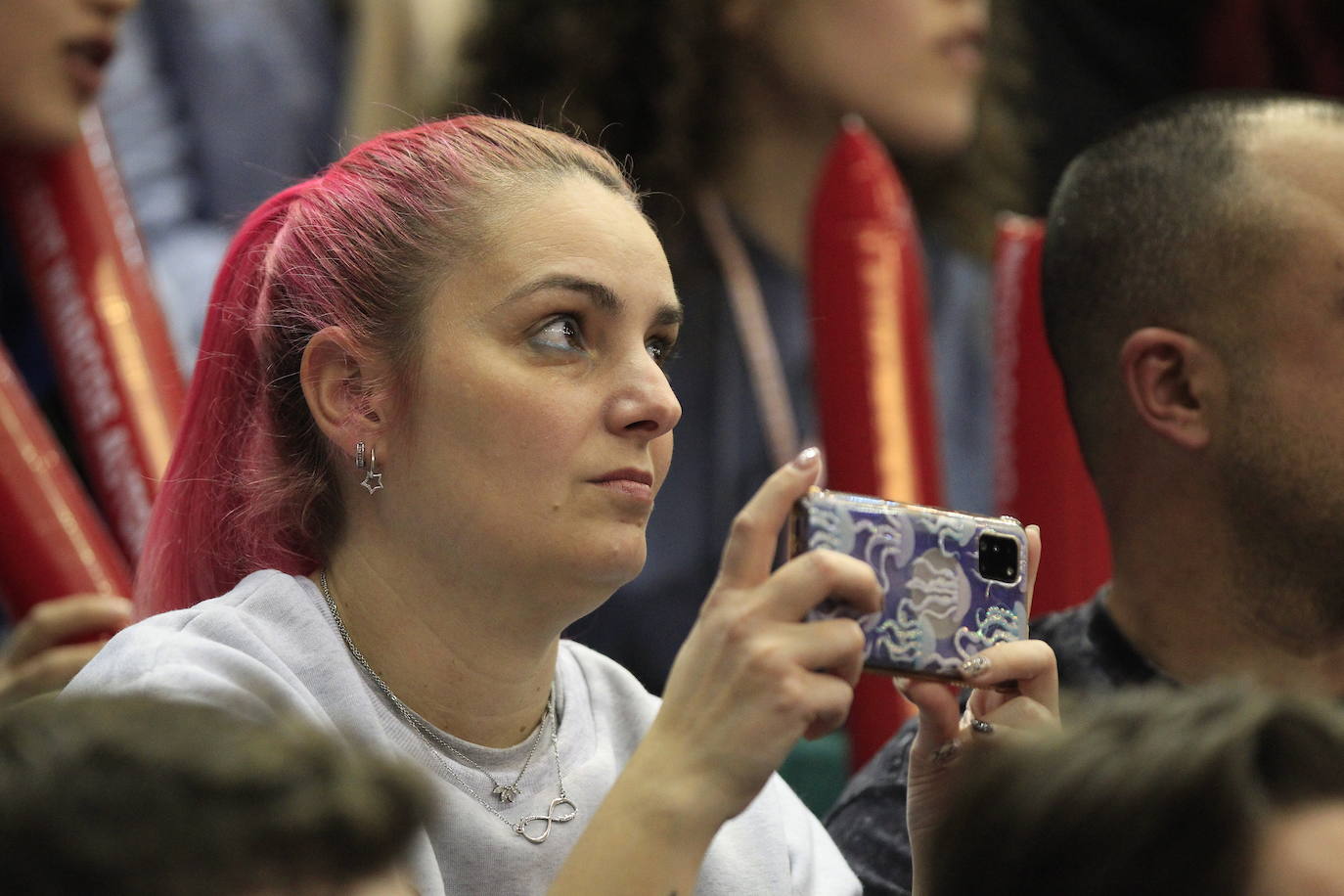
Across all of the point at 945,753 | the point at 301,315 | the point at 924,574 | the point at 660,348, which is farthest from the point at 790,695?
the point at 301,315

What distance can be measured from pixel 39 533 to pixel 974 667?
109 cm

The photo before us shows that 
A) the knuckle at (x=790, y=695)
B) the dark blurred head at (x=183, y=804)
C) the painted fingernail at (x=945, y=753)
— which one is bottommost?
the painted fingernail at (x=945, y=753)

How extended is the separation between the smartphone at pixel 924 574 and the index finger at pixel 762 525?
0.09 feet

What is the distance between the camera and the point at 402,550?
1.36 metres

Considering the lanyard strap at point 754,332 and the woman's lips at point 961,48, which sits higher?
the woman's lips at point 961,48

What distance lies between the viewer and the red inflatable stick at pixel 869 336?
6.84 feet

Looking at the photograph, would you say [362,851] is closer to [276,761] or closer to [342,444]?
[276,761]

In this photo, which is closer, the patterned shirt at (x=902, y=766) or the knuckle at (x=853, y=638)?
the knuckle at (x=853, y=638)

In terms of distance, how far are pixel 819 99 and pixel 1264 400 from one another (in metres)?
1.33

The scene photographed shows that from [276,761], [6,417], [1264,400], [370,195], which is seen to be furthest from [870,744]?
[276,761]

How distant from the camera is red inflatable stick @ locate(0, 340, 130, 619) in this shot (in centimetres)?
184

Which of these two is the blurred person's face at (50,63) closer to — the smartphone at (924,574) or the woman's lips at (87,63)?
the woman's lips at (87,63)

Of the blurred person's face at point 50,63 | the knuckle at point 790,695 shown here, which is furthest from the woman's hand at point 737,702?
the blurred person's face at point 50,63

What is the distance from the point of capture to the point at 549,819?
4.40 feet
